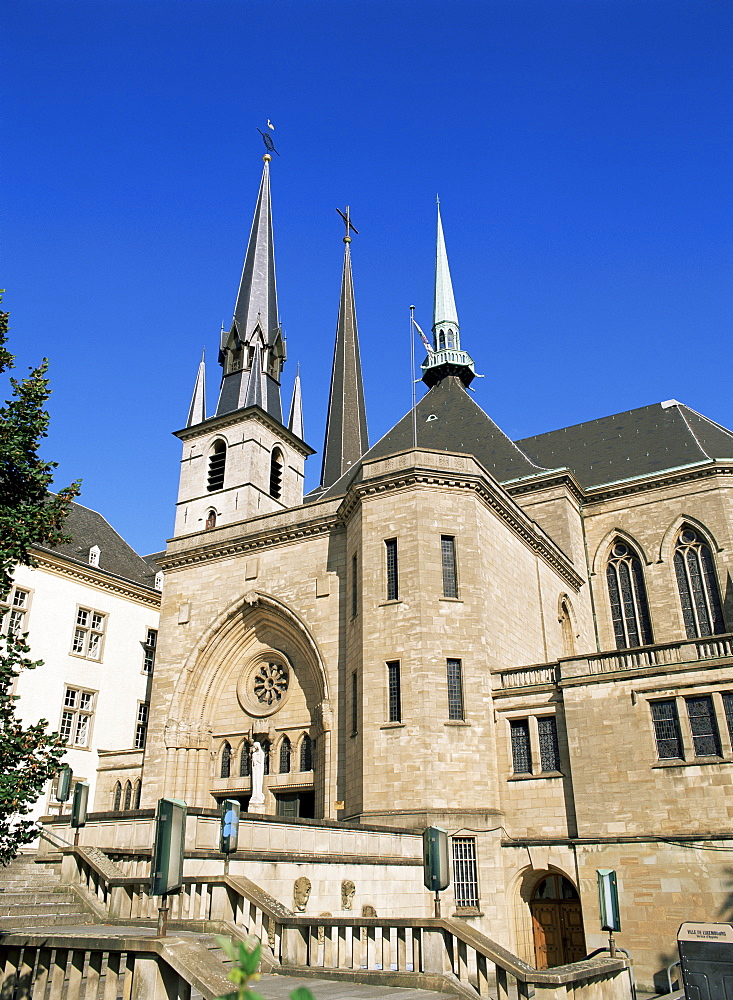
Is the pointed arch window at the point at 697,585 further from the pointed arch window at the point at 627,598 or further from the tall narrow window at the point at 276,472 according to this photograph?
the tall narrow window at the point at 276,472

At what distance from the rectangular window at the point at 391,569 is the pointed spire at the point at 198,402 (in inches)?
893

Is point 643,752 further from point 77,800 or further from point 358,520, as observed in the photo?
point 77,800

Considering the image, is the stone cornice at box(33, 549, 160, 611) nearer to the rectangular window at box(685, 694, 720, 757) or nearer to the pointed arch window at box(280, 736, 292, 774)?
the pointed arch window at box(280, 736, 292, 774)

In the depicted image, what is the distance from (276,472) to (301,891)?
98.1 ft

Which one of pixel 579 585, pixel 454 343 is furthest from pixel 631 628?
pixel 454 343

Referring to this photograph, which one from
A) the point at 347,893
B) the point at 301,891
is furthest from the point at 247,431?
the point at 301,891

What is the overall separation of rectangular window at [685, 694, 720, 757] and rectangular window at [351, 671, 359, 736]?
27.5 feet

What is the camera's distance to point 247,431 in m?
40.5

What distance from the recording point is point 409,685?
20.8 m

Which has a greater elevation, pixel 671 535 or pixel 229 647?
pixel 671 535

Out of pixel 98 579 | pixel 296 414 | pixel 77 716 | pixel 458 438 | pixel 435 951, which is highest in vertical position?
pixel 296 414

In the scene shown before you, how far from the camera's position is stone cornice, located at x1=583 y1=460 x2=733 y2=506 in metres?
30.5

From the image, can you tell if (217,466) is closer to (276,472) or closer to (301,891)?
(276,472)

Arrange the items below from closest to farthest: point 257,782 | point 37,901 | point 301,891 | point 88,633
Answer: point 37,901 < point 301,891 < point 257,782 < point 88,633
